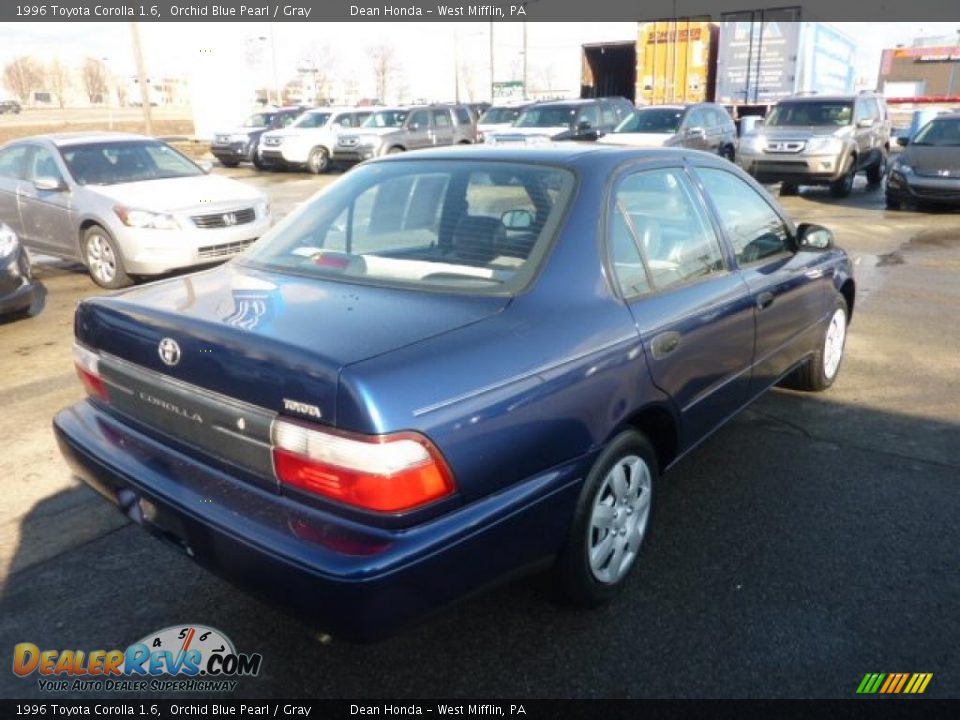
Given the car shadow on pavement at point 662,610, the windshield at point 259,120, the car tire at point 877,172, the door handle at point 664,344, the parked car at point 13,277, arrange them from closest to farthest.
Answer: the car shadow on pavement at point 662,610 < the door handle at point 664,344 < the parked car at point 13,277 < the car tire at point 877,172 < the windshield at point 259,120

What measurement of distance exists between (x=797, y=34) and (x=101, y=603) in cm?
2310

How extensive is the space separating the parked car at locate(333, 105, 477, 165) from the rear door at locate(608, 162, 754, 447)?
57.6 ft

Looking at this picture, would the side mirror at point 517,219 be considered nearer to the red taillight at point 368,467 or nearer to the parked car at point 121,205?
the red taillight at point 368,467

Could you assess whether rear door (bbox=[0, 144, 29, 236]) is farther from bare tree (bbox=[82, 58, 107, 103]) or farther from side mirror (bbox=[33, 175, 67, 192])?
bare tree (bbox=[82, 58, 107, 103])

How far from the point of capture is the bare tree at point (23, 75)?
79.1 m

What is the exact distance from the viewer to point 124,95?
104625 millimetres

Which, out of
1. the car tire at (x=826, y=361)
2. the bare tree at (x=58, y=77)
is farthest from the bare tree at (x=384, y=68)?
the car tire at (x=826, y=361)

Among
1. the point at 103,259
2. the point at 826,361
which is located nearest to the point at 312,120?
the point at 103,259

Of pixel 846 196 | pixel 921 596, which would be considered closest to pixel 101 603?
pixel 921 596

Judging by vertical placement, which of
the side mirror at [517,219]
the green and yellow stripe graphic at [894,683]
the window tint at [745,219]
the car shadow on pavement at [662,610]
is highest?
the side mirror at [517,219]

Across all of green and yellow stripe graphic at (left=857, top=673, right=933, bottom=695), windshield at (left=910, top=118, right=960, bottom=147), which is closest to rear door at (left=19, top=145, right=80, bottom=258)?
green and yellow stripe graphic at (left=857, top=673, right=933, bottom=695)

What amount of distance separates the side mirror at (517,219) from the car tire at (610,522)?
2.76 feet

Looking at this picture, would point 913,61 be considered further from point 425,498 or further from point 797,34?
point 425,498

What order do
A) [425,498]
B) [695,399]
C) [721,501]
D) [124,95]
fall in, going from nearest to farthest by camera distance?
[425,498] < [695,399] < [721,501] < [124,95]
